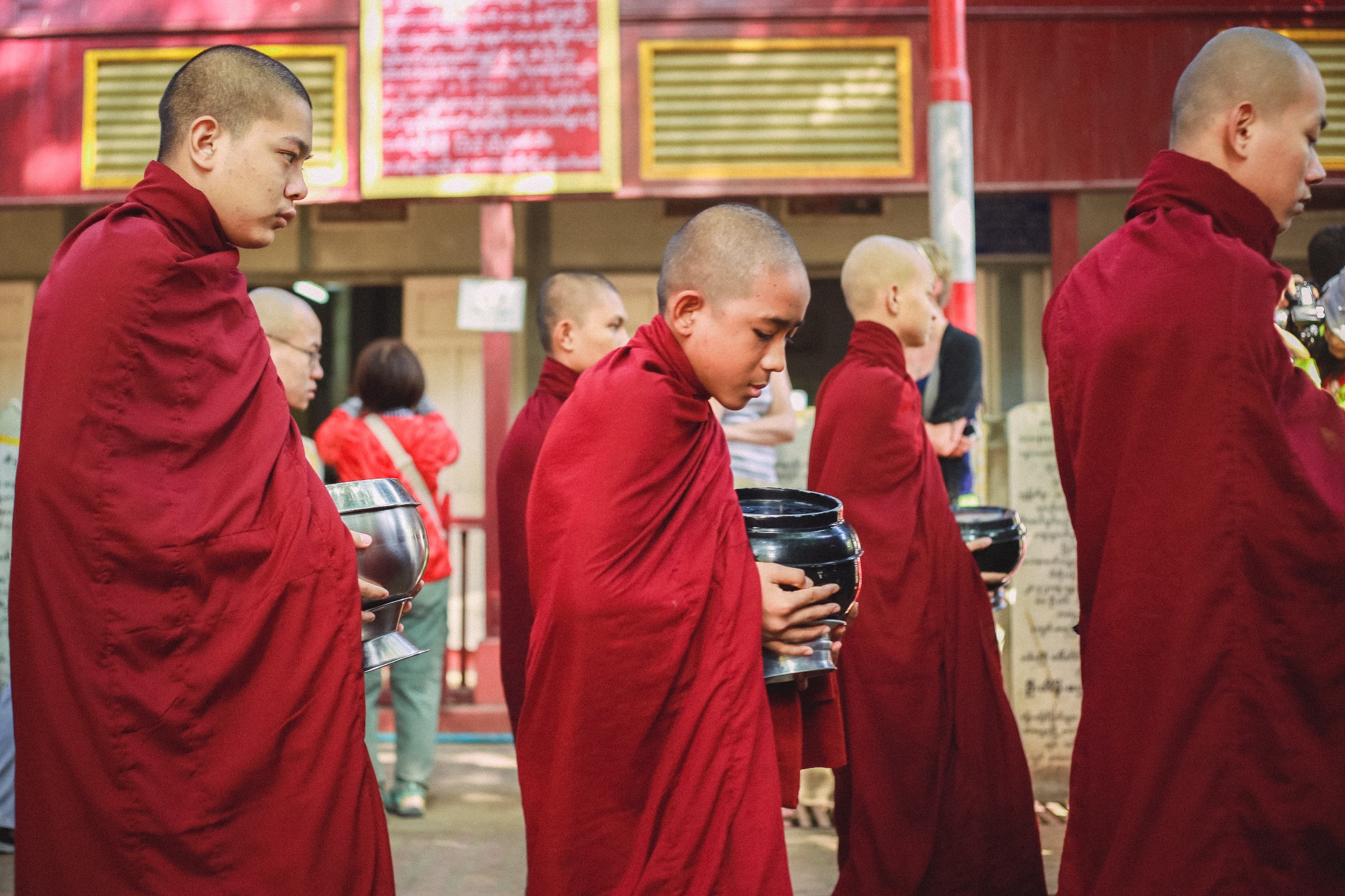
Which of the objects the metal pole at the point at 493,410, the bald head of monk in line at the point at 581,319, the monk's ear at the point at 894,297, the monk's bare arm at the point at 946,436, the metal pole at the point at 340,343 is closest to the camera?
the monk's ear at the point at 894,297

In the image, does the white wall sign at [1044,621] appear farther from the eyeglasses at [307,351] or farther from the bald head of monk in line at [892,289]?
the eyeglasses at [307,351]

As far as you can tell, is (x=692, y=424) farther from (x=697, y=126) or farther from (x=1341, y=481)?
(x=697, y=126)

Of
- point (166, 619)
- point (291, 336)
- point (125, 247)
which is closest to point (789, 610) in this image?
point (166, 619)

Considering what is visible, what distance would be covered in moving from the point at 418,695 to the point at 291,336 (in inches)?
75.7

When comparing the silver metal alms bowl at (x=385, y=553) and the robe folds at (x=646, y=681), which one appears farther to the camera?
the silver metal alms bowl at (x=385, y=553)

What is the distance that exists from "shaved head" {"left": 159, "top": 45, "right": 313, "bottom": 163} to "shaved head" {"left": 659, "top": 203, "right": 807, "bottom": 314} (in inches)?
28.5

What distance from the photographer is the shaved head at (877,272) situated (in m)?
3.28

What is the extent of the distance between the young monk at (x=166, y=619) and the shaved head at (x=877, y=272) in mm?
1853

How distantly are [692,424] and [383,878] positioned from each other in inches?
34.5

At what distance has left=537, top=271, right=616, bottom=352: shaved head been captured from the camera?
11.8 feet

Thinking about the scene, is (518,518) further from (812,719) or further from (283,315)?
(812,719)

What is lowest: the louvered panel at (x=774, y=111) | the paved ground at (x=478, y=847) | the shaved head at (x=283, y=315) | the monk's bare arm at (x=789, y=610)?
the paved ground at (x=478, y=847)

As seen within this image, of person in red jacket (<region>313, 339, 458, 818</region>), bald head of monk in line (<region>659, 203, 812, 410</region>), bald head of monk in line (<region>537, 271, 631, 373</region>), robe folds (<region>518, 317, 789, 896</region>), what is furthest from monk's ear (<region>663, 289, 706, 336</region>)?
person in red jacket (<region>313, 339, 458, 818</region>)

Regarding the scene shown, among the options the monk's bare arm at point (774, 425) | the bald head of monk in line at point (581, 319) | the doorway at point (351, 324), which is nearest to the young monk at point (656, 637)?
the bald head of monk in line at point (581, 319)
